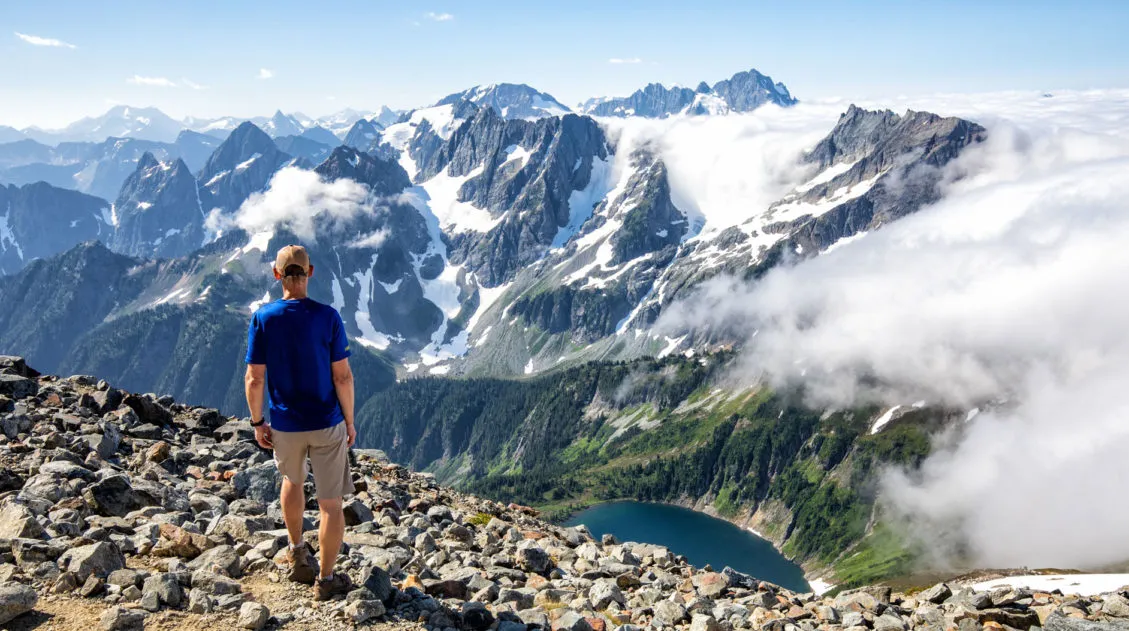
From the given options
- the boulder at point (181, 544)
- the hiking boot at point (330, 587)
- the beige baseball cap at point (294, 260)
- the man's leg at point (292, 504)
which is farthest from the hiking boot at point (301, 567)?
the beige baseball cap at point (294, 260)

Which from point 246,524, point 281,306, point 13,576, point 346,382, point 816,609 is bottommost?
point 816,609

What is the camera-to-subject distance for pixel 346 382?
39.8 feet

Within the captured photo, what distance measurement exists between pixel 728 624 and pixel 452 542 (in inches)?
296

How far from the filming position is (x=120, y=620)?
397 inches

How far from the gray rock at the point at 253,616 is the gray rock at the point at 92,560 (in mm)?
2756

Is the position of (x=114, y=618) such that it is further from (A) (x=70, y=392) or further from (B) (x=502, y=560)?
(A) (x=70, y=392)

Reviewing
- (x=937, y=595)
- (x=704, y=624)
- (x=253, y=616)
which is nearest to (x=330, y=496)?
(x=253, y=616)

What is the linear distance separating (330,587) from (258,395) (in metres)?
3.46

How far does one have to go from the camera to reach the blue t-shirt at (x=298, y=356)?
1175 cm

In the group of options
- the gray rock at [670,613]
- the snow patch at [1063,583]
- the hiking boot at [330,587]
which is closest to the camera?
the hiking boot at [330,587]

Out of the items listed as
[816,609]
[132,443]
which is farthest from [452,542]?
[132,443]

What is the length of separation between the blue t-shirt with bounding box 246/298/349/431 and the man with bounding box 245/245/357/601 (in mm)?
15

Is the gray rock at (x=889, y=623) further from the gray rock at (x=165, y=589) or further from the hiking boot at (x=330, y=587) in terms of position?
the gray rock at (x=165, y=589)

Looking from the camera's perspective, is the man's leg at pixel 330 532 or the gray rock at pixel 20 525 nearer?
the man's leg at pixel 330 532
